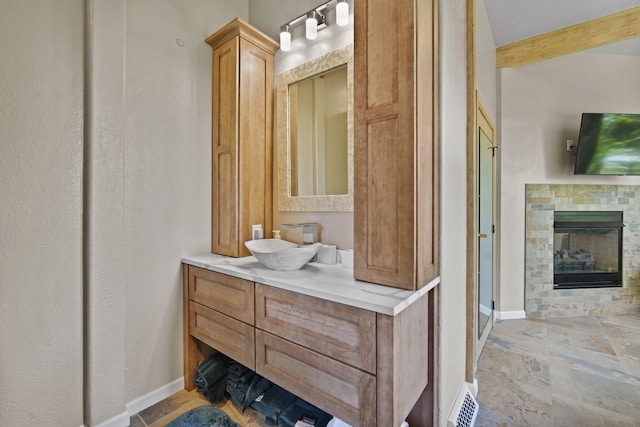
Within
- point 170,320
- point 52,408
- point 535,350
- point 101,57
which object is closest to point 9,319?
point 52,408

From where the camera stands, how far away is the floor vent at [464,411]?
1412 mm

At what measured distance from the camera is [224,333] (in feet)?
5.37

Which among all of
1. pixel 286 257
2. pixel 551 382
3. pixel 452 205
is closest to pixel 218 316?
pixel 286 257

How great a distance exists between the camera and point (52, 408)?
54.4 inches

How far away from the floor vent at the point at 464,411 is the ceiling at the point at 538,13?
3039mm

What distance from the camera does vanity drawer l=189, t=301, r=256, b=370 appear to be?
1487mm

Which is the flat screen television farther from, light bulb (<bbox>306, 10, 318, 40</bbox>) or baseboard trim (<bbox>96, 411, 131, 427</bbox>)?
baseboard trim (<bbox>96, 411, 131, 427</bbox>)

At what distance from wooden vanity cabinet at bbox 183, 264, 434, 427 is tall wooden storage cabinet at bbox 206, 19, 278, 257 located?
1.64ft

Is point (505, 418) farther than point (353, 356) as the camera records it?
Yes

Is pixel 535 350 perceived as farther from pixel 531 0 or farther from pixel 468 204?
pixel 531 0

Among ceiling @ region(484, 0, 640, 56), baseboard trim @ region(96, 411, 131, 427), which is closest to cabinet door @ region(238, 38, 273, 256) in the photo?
baseboard trim @ region(96, 411, 131, 427)

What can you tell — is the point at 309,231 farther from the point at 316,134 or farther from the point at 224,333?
the point at 224,333

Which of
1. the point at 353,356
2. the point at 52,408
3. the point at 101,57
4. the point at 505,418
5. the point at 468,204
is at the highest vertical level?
the point at 101,57

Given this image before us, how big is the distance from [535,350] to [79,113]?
367 centimetres
